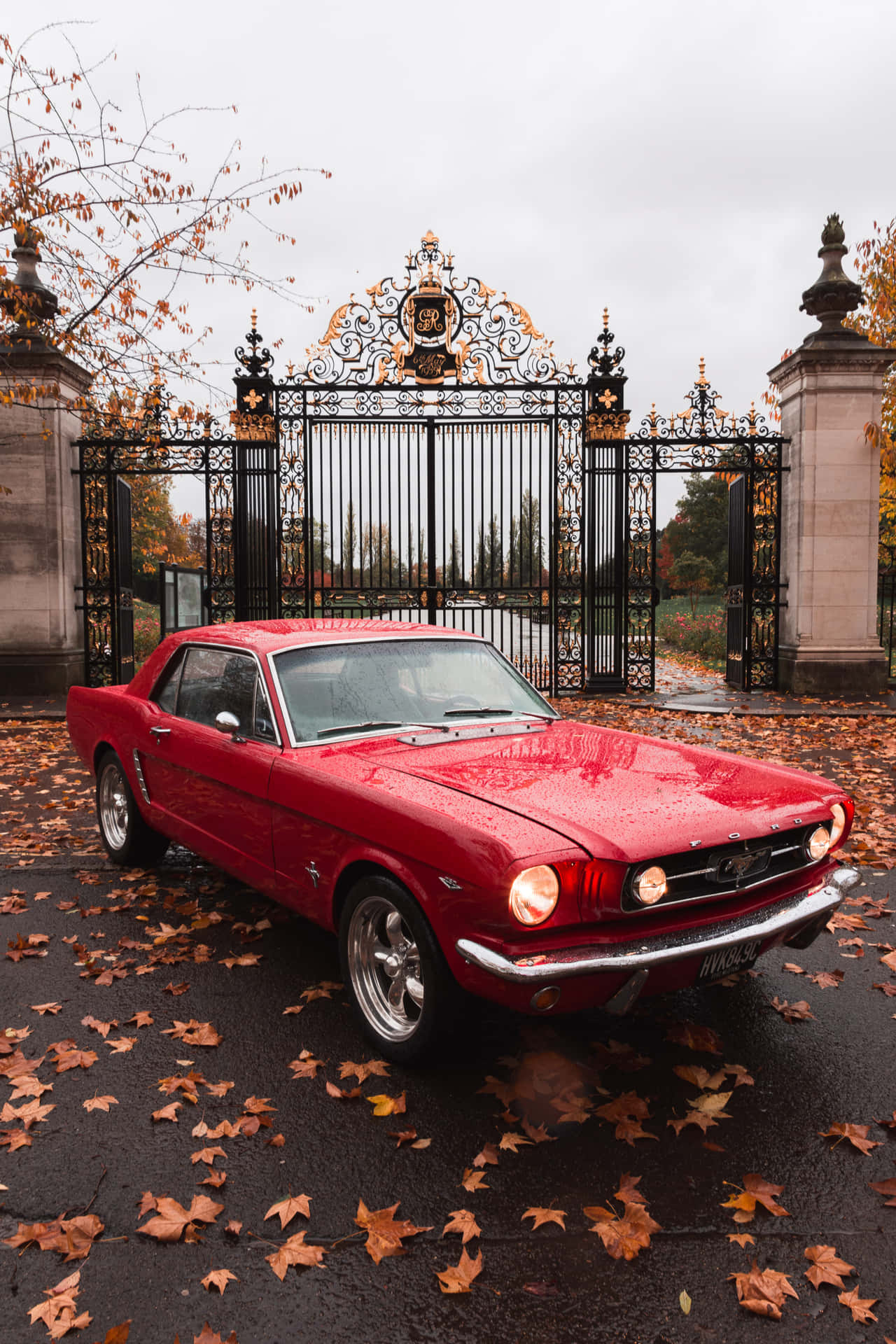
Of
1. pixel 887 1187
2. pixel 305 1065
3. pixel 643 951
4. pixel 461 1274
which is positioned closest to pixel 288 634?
pixel 305 1065

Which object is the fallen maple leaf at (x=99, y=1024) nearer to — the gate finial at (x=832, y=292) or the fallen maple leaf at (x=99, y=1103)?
the fallen maple leaf at (x=99, y=1103)

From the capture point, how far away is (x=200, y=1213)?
263 centimetres

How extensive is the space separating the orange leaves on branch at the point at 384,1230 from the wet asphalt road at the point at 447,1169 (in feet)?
0.08

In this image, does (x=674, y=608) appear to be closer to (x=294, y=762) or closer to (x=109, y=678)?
(x=109, y=678)

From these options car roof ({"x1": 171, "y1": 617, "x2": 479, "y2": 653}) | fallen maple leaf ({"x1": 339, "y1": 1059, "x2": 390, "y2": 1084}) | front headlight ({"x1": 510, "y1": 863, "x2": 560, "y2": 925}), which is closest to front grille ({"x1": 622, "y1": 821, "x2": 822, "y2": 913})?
front headlight ({"x1": 510, "y1": 863, "x2": 560, "y2": 925})

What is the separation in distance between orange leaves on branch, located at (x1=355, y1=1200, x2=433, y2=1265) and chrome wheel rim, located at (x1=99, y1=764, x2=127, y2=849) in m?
3.65

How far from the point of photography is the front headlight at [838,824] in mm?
3678

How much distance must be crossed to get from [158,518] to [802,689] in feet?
114

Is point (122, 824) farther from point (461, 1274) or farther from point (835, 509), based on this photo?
point (835, 509)

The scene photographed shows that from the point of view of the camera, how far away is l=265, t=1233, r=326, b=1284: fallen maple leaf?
243cm

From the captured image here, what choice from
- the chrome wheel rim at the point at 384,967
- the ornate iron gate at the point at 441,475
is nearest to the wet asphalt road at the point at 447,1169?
the chrome wheel rim at the point at 384,967

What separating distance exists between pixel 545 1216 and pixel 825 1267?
73cm

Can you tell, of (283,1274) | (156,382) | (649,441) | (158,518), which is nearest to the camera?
(283,1274)

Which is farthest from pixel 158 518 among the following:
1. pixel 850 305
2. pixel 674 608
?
pixel 850 305
